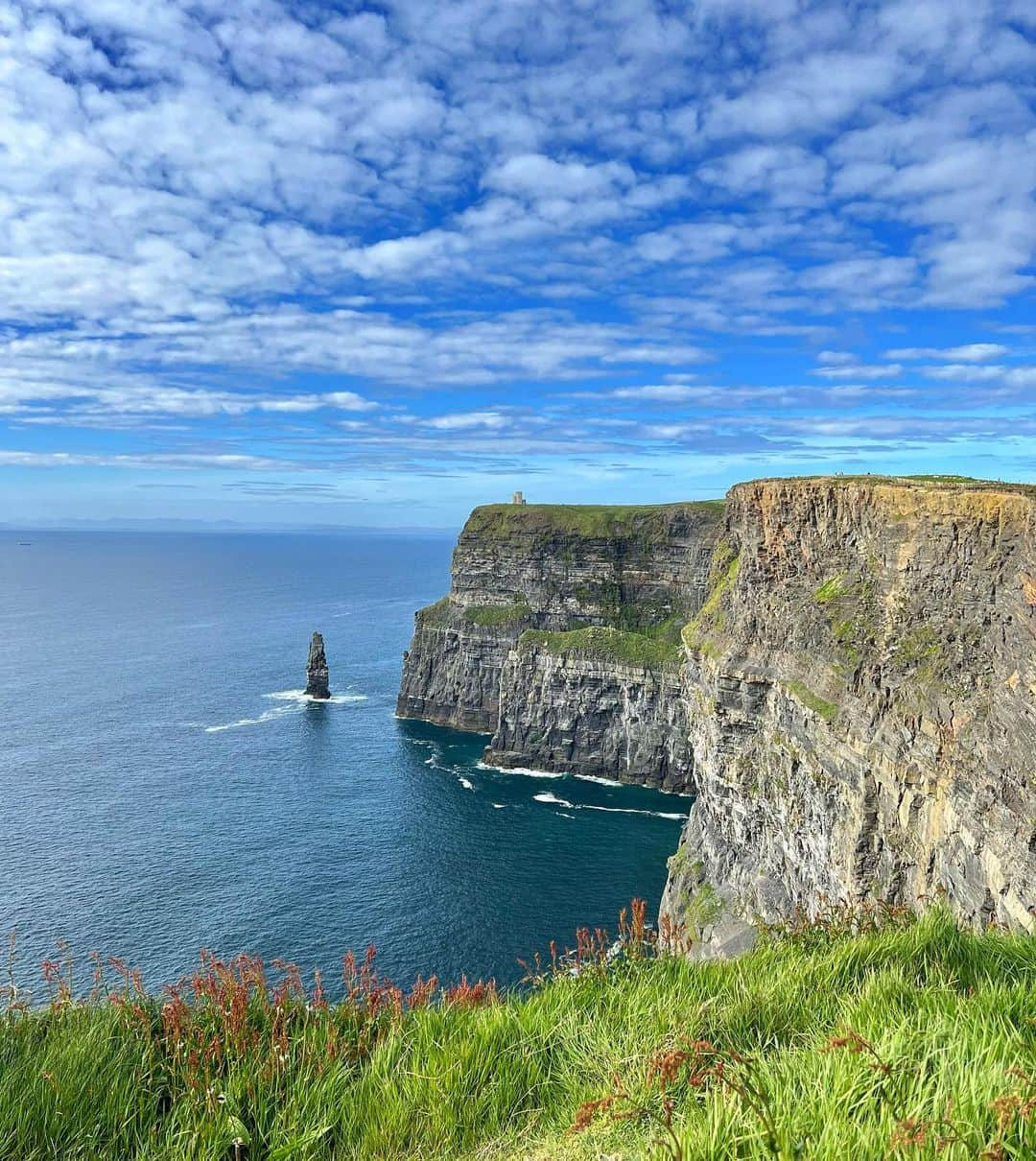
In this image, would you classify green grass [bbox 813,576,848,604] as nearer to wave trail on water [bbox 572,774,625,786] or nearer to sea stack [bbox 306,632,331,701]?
wave trail on water [bbox 572,774,625,786]

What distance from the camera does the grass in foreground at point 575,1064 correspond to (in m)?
5.56

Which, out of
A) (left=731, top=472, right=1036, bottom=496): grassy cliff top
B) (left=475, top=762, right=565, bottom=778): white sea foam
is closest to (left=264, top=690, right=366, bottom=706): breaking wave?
(left=475, top=762, right=565, bottom=778): white sea foam

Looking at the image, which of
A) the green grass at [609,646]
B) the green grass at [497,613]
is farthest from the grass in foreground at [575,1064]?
the green grass at [497,613]

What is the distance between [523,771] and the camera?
9594 cm

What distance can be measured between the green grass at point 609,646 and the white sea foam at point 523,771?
574 inches

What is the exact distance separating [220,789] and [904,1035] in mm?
81948

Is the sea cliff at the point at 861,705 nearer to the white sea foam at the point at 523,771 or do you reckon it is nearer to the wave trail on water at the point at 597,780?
the wave trail on water at the point at 597,780


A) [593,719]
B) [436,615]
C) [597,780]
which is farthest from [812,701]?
[436,615]


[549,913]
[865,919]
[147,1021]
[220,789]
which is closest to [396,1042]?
[147,1021]

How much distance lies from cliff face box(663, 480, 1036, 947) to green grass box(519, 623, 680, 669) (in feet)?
138

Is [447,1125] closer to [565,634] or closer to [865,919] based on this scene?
[865,919]

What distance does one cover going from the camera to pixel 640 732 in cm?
9288

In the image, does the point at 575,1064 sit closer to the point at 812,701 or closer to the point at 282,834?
the point at 812,701

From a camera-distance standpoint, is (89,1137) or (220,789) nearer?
(89,1137)
